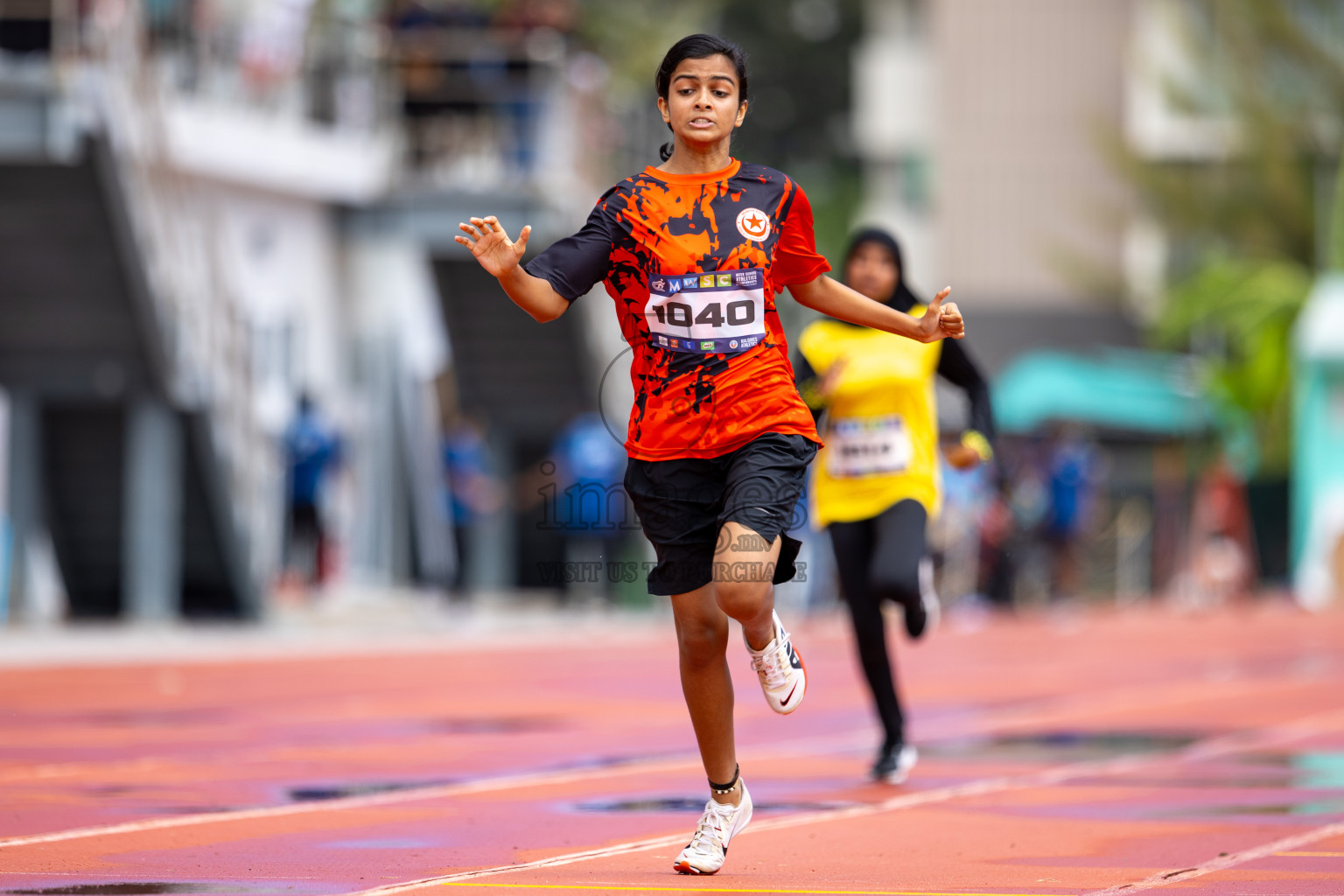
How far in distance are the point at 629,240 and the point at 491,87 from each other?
17.9m

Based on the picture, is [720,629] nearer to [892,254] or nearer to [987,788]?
[987,788]

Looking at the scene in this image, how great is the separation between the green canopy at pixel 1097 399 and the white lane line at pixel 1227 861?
925 inches

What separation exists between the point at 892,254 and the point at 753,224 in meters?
2.75

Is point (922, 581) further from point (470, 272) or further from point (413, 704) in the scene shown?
point (470, 272)

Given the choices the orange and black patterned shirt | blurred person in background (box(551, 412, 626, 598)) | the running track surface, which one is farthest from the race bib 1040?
blurred person in background (box(551, 412, 626, 598))

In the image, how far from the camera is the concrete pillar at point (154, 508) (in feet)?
57.7

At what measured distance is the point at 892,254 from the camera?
8.47 m

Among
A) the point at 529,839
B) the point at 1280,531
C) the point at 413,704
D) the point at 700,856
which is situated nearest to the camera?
the point at 700,856

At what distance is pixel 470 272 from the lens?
24.5 meters

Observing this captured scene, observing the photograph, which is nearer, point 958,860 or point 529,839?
point 958,860

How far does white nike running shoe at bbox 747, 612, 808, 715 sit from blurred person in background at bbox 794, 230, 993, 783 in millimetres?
2273

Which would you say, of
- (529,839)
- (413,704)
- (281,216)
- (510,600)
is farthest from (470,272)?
(529,839)

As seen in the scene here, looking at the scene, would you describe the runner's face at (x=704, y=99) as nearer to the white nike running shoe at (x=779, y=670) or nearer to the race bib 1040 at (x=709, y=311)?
the race bib 1040 at (x=709, y=311)

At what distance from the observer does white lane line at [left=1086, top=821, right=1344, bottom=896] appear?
554 centimetres
